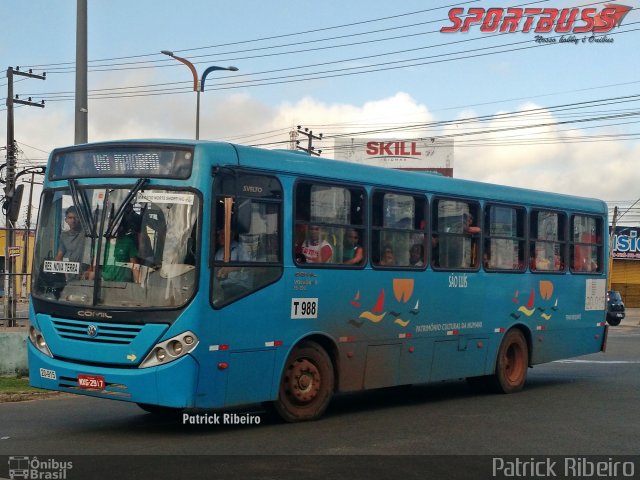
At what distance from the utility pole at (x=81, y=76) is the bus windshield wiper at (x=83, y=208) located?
18.5ft

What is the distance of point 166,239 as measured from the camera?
10.4m

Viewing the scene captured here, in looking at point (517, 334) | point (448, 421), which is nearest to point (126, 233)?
point (448, 421)

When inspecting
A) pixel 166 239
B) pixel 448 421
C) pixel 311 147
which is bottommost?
pixel 448 421

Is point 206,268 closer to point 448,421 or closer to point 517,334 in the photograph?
point 448,421

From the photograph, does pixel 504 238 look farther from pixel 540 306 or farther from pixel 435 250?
pixel 435 250

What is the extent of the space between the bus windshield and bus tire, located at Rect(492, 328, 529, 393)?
6.78 m

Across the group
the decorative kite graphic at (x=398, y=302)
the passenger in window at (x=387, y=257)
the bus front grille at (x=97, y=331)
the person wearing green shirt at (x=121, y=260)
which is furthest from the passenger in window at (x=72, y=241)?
the passenger in window at (x=387, y=257)

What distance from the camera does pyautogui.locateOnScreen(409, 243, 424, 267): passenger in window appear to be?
1350 centimetres

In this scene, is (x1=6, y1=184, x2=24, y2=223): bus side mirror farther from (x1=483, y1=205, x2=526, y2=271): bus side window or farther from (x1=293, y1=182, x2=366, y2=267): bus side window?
(x1=483, y1=205, x2=526, y2=271): bus side window

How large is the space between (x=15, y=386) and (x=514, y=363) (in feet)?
25.3

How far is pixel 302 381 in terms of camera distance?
11.6m

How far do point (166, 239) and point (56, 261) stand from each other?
4.84 ft

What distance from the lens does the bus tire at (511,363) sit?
1549 cm
